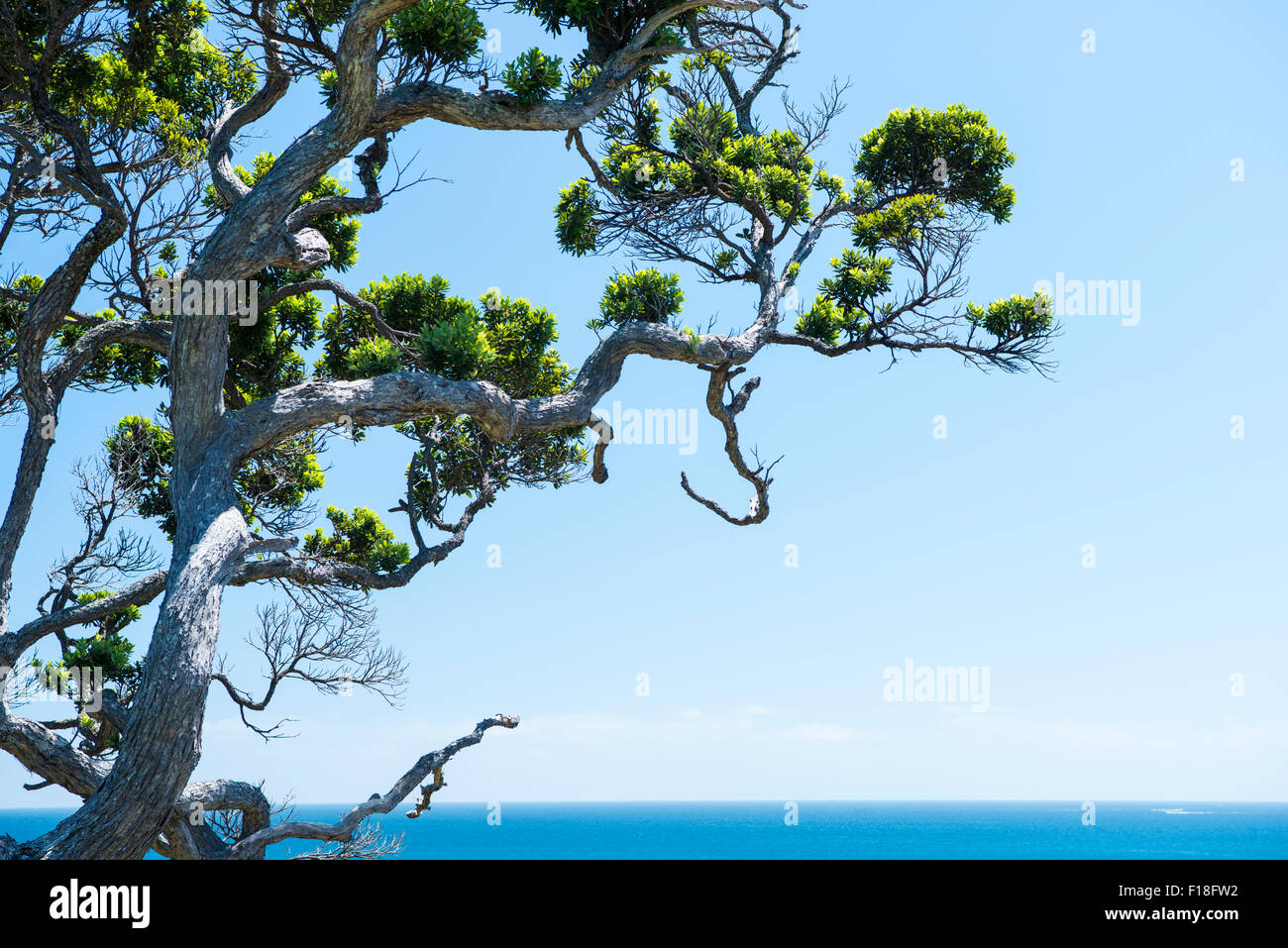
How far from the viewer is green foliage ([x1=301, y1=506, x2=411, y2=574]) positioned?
38.7ft

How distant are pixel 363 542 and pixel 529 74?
6382 mm

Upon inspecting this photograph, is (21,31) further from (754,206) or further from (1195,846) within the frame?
(1195,846)

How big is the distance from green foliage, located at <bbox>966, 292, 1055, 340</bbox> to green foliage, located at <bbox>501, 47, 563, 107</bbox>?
576cm

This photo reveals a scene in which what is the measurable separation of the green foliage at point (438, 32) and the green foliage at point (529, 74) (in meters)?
0.46

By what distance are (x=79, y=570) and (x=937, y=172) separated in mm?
11356

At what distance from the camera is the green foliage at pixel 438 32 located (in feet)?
26.1

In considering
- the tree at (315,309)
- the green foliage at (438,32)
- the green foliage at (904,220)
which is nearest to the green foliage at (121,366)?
the tree at (315,309)

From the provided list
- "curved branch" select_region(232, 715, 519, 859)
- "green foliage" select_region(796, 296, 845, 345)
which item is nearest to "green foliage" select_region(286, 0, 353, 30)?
"green foliage" select_region(796, 296, 845, 345)

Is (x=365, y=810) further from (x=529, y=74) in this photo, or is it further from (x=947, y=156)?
(x=947, y=156)

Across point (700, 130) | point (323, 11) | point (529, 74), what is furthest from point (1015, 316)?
point (323, 11)

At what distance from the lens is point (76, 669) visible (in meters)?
10.4

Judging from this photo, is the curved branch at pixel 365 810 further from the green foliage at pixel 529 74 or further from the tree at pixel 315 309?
the green foliage at pixel 529 74

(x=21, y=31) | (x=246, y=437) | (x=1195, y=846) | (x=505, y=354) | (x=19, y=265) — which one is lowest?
(x=1195, y=846)
